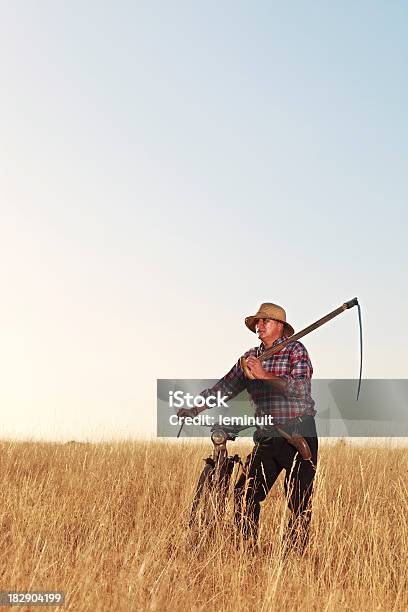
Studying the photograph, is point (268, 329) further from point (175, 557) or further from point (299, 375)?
point (175, 557)

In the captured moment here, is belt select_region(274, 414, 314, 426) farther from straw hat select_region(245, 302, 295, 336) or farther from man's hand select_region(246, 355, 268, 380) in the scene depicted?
straw hat select_region(245, 302, 295, 336)

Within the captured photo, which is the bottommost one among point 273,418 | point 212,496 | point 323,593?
point 323,593

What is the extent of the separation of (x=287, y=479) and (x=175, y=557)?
1.18 m

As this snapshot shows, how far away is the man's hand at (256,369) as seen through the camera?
6.13 meters

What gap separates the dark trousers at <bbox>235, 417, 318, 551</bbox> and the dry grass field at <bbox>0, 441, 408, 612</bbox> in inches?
5.5

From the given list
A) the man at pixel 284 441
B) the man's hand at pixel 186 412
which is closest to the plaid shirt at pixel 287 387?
the man at pixel 284 441

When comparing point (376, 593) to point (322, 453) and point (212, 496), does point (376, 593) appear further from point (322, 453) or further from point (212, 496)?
point (322, 453)

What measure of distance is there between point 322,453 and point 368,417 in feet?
15.6

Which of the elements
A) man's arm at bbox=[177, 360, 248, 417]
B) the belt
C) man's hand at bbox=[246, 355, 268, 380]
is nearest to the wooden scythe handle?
man's hand at bbox=[246, 355, 268, 380]

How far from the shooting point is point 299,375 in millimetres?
6402

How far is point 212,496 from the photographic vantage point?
20.5 ft

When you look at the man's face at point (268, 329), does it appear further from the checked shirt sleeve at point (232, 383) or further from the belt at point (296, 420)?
the belt at point (296, 420)

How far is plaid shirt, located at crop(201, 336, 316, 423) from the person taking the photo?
6.40 m

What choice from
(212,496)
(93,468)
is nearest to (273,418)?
(212,496)
